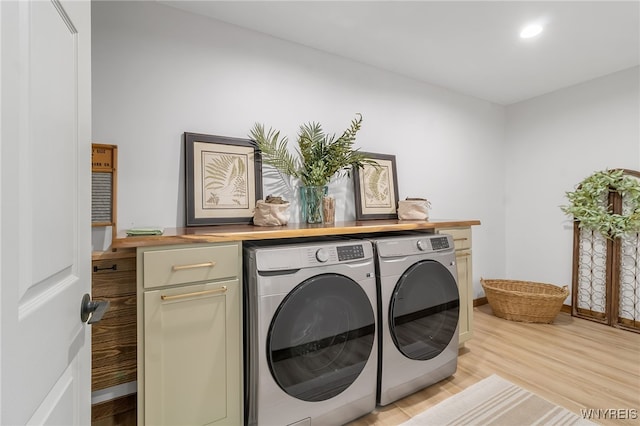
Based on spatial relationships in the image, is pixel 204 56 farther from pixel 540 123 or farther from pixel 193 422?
pixel 540 123

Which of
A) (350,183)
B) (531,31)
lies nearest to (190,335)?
(350,183)

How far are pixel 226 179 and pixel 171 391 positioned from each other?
3.89ft

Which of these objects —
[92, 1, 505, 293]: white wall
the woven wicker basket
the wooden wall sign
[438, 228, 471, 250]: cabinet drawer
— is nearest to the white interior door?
the wooden wall sign

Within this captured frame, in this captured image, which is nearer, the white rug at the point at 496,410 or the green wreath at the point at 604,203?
the white rug at the point at 496,410

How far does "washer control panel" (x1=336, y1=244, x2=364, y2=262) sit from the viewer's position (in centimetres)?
155

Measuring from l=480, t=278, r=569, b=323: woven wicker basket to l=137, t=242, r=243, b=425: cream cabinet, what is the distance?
105 inches

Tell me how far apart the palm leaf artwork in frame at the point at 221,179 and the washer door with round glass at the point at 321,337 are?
2.60 feet

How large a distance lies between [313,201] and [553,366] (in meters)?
2.07

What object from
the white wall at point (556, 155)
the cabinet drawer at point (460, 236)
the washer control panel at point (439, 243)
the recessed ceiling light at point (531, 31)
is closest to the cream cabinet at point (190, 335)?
the washer control panel at point (439, 243)

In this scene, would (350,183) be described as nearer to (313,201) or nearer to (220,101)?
(313,201)

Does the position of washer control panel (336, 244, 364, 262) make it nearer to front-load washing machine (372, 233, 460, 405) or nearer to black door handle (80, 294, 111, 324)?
front-load washing machine (372, 233, 460, 405)

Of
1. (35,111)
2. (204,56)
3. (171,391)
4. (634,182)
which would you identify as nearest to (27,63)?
(35,111)

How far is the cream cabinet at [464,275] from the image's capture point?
2184 mm

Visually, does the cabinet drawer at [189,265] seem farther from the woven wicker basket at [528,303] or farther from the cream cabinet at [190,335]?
the woven wicker basket at [528,303]
